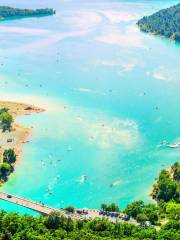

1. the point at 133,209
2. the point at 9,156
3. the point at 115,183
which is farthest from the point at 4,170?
the point at 133,209

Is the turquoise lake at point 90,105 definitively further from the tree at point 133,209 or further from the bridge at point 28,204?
the tree at point 133,209

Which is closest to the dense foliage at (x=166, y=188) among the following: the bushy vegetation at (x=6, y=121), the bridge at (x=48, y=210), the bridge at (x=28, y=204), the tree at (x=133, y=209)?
the tree at (x=133, y=209)

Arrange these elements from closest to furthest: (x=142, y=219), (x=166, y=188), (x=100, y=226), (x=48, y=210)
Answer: (x=100, y=226) → (x=142, y=219) → (x=48, y=210) → (x=166, y=188)

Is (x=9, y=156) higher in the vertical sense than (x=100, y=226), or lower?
higher

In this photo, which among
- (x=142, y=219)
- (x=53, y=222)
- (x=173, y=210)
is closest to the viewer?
(x=53, y=222)

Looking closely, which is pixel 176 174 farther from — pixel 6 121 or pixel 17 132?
pixel 6 121

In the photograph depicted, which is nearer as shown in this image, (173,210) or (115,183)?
(173,210)

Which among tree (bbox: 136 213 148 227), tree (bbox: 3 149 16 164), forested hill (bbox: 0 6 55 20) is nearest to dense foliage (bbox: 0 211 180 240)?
tree (bbox: 136 213 148 227)

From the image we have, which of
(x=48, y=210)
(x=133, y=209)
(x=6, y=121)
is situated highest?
(x=6, y=121)
